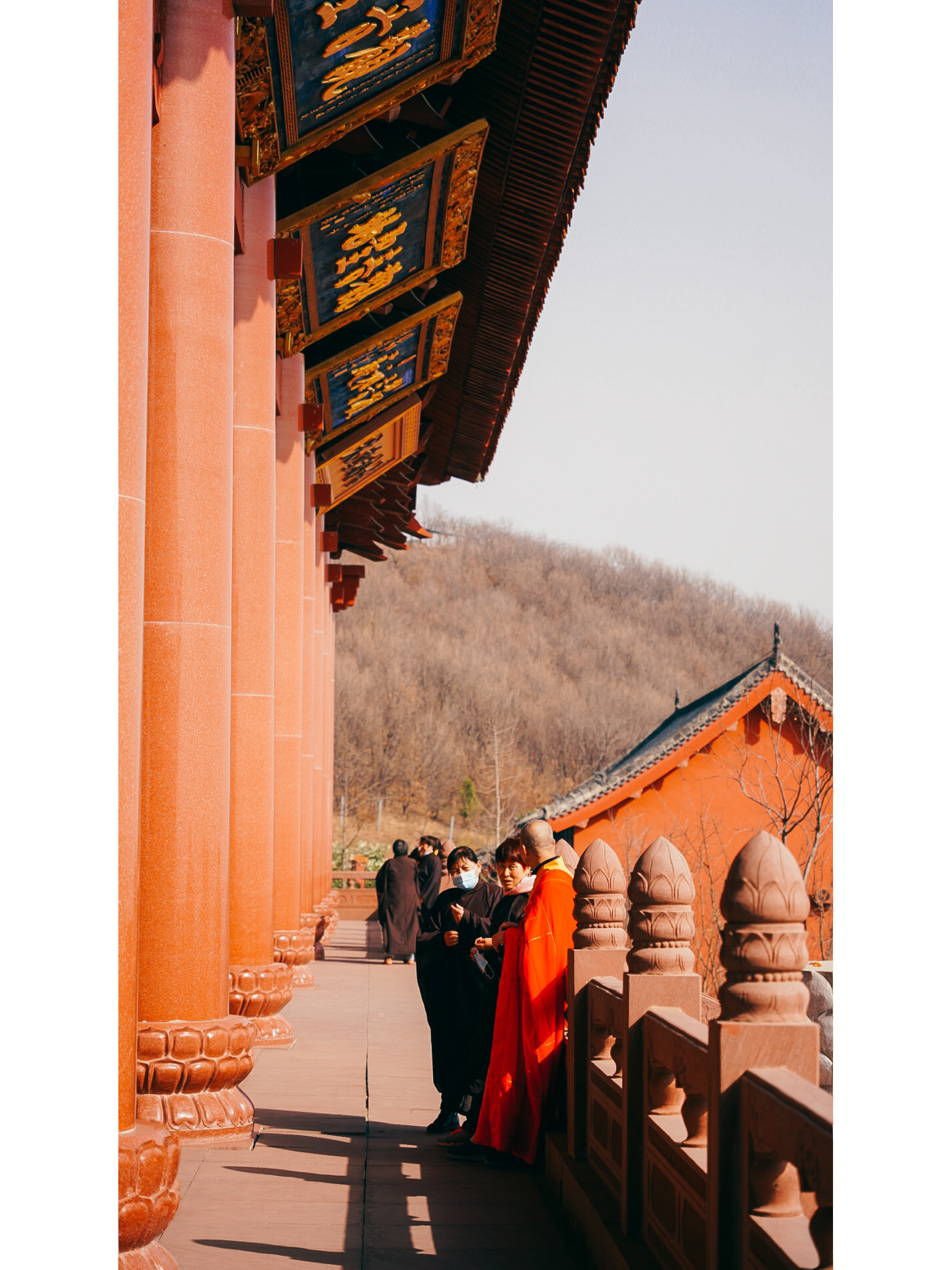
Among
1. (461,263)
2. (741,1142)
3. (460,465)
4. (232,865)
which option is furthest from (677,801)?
(741,1142)

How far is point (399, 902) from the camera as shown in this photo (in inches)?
568

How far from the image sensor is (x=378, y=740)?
2221 inches

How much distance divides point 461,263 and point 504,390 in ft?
8.50

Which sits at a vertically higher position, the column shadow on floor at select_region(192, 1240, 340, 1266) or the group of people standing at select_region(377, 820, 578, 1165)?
the group of people standing at select_region(377, 820, 578, 1165)

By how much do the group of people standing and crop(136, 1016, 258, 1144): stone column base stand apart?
1015 millimetres

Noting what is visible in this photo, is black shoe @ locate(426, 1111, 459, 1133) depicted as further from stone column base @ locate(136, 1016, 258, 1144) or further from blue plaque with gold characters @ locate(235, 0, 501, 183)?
blue plaque with gold characters @ locate(235, 0, 501, 183)

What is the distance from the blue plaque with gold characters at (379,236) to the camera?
358 inches

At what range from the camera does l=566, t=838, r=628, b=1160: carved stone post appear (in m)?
5.01

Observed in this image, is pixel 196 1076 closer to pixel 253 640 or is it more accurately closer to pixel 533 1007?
pixel 533 1007

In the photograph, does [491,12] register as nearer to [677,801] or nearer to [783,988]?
[783,988]

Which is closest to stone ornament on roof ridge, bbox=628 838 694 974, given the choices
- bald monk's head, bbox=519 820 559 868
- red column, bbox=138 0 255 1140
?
bald monk's head, bbox=519 820 559 868

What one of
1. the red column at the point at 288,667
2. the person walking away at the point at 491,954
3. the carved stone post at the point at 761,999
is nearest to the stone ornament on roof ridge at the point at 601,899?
the person walking away at the point at 491,954

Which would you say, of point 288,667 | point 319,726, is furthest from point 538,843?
point 319,726

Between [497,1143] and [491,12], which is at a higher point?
[491,12]
